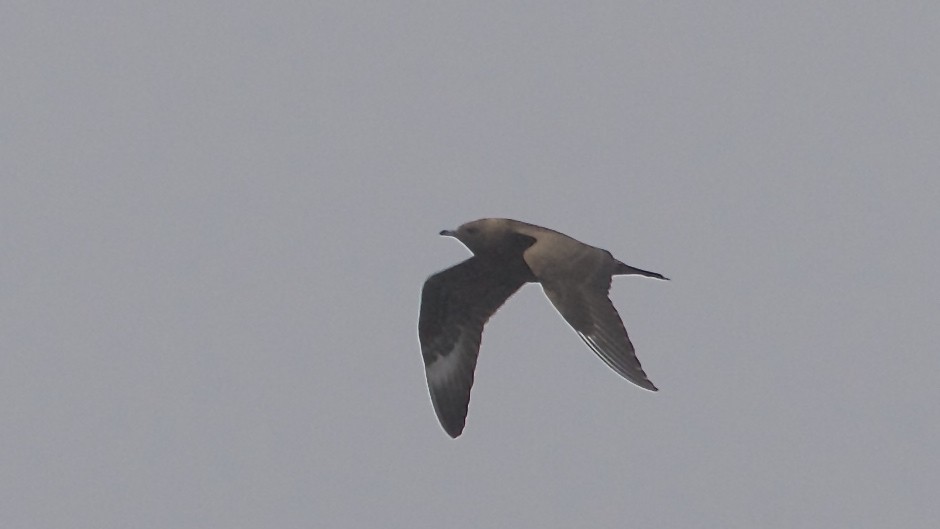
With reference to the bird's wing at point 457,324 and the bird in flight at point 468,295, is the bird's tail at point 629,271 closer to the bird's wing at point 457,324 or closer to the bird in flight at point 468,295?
the bird in flight at point 468,295

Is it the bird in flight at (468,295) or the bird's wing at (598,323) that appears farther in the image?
the bird in flight at (468,295)

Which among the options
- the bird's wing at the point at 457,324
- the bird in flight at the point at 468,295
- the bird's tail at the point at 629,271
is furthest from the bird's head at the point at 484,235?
the bird's tail at the point at 629,271

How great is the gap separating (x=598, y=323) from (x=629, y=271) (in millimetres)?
1442

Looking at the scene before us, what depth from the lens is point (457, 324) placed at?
13961 mm

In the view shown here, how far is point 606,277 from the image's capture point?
1219cm

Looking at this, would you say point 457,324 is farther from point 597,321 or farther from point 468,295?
point 597,321

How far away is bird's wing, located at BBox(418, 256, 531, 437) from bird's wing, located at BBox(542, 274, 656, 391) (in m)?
1.94

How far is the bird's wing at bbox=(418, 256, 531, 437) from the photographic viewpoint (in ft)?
45.1

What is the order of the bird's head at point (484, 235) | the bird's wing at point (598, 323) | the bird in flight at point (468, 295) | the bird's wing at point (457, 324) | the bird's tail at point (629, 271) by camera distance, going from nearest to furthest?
the bird's wing at point (598, 323), the bird's tail at point (629, 271), the bird in flight at point (468, 295), the bird's head at point (484, 235), the bird's wing at point (457, 324)

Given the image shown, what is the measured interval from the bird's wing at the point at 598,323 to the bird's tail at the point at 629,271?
0.73m

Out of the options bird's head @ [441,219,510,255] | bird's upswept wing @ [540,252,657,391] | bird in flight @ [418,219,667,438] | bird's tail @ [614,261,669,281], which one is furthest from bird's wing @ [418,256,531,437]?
bird's upswept wing @ [540,252,657,391]

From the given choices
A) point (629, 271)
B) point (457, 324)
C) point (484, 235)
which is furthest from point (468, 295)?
point (629, 271)

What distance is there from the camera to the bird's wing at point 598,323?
11375mm

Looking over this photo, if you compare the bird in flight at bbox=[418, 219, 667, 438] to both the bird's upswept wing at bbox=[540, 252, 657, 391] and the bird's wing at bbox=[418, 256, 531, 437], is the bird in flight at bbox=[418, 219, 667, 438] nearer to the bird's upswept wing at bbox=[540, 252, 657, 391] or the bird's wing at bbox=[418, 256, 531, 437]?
the bird's wing at bbox=[418, 256, 531, 437]
